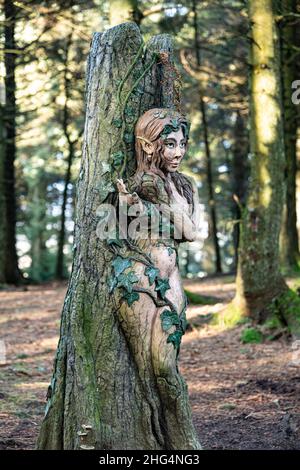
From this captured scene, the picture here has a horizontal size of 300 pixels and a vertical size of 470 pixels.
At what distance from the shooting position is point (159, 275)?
4.65 m

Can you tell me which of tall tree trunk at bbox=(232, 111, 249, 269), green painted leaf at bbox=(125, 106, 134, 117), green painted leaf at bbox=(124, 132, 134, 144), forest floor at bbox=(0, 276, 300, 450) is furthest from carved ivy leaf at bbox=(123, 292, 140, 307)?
tall tree trunk at bbox=(232, 111, 249, 269)

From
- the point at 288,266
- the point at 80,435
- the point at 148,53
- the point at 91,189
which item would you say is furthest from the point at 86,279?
the point at 288,266

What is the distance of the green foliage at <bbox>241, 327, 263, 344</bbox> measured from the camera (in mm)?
10047

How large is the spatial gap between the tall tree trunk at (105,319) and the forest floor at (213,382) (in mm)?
1132

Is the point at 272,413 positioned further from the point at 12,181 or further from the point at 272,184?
the point at 12,181

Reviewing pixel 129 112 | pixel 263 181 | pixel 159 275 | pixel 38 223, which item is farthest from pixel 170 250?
pixel 38 223

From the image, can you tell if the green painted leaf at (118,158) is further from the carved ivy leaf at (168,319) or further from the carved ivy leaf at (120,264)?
the carved ivy leaf at (168,319)

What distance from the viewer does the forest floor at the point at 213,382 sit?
238 inches

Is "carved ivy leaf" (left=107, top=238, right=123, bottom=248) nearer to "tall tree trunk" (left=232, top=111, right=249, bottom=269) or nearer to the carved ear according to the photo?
the carved ear

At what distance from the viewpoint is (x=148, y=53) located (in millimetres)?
5145

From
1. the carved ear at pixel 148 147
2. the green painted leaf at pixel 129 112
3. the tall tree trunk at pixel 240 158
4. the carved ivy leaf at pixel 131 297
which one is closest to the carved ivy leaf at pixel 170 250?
the carved ivy leaf at pixel 131 297

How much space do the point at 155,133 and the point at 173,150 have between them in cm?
18

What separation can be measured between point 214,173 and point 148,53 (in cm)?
2155

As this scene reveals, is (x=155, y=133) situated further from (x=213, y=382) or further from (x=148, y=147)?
(x=213, y=382)
